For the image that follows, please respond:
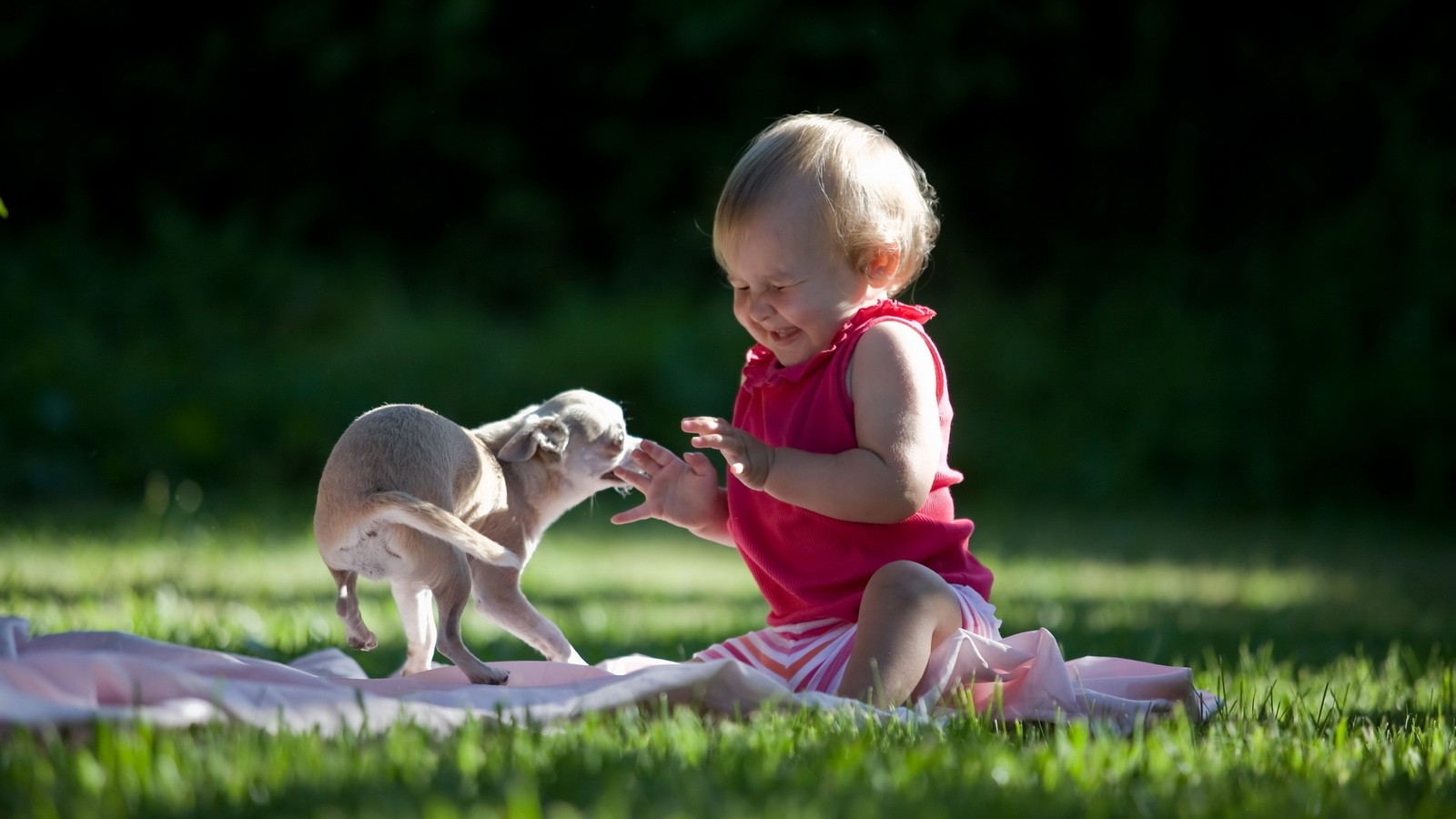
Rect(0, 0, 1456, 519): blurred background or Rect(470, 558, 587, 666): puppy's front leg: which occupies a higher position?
Rect(0, 0, 1456, 519): blurred background

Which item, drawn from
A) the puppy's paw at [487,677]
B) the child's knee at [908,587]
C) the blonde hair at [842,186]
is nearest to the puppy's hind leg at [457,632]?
the puppy's paw at [487,677]

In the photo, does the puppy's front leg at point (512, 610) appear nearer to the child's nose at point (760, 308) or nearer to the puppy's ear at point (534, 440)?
the puppy's ear at point (534, 440)

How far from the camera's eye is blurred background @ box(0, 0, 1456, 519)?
364 inches

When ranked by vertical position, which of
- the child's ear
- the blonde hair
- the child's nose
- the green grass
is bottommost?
the green grass

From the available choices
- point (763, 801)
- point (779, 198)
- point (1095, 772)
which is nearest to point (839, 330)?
point (779, 198)

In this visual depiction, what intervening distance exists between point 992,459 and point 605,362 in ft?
8.84

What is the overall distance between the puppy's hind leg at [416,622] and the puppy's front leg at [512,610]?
0.11 m

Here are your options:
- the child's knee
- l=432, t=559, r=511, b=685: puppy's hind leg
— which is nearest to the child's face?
the child's knee

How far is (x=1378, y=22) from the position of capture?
34.3 feet

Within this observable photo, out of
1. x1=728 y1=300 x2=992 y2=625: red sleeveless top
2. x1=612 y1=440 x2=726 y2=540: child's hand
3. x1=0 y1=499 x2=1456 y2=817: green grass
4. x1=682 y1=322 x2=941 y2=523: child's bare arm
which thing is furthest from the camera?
x1=612 y1=440 x2=726 y2=540: child's hand

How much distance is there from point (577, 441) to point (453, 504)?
415 mm

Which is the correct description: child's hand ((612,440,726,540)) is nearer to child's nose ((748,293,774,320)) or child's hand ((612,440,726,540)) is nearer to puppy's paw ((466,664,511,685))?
child's nose ((748,293,774,320))

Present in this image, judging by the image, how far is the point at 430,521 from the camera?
267 centimetres

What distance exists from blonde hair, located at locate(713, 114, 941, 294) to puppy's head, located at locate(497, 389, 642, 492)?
0.46 meters
